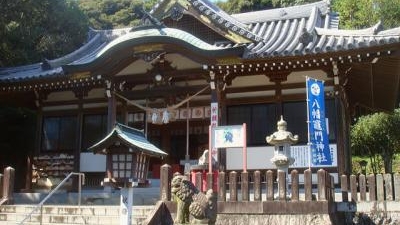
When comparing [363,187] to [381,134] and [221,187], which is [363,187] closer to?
[221,187]

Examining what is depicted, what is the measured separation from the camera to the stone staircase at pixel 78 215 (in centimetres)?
1022

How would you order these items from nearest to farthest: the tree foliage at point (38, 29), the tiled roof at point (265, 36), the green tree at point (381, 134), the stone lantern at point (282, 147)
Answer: the stone lantern at point (282, 147), the tiled roof at point (265, 36), the tree foliage at point (38, 29), the green tree at point (381, 134)

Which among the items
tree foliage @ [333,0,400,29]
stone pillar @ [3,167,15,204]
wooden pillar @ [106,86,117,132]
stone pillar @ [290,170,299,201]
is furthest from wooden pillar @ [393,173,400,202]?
tree foliage @ [333,0,400,29]

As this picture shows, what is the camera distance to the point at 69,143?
16.7m

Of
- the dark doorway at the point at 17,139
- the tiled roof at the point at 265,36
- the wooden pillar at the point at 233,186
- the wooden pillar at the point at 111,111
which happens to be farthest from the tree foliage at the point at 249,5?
the wooden pillar at the point at 233,186

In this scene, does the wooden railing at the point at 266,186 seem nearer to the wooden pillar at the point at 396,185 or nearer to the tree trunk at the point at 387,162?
the wooden pillar at the point at 396,185

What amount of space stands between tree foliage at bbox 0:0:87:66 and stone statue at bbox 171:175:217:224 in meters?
12.8

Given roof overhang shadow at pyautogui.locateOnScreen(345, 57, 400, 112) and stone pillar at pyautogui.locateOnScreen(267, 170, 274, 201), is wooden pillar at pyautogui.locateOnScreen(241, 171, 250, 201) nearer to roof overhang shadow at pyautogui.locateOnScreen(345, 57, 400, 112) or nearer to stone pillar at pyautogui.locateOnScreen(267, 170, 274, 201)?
stone pillar at pyautogui.locateOnScreen(267, 170, 274, 201)

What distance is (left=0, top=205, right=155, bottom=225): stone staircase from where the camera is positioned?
10.2 m

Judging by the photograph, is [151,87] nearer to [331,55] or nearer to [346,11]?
[331,55]

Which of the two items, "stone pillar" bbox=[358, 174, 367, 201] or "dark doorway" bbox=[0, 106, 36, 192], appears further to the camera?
"dark doorway" bbox=[0, 106, 36, 192]

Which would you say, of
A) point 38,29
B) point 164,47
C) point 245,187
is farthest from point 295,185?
point 38,29

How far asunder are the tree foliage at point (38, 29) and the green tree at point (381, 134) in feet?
55.0

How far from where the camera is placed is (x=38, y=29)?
23.8 meters
